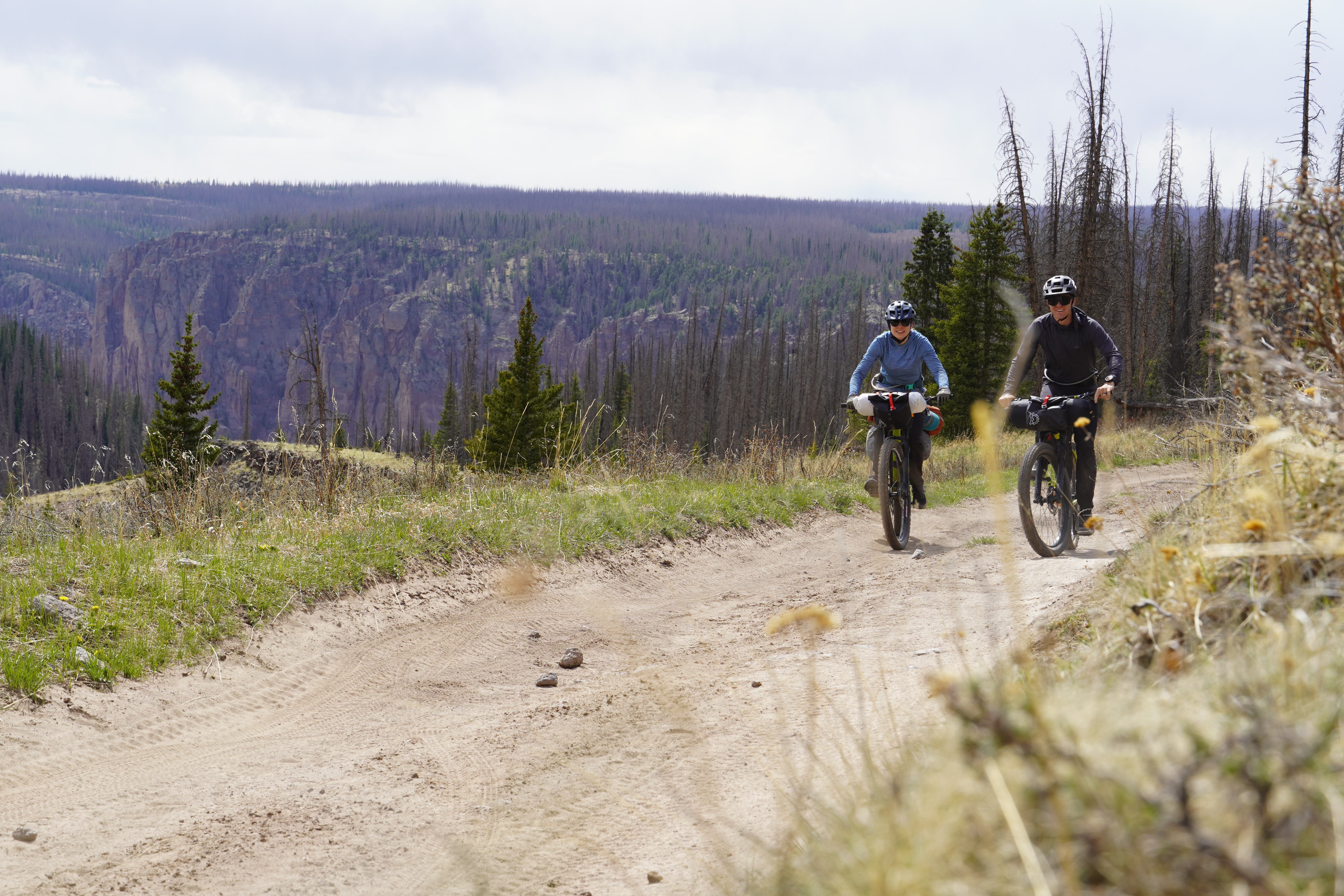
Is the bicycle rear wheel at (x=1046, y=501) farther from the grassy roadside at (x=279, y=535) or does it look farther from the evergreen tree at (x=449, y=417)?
the evergreen tree at (x=449, y=417)

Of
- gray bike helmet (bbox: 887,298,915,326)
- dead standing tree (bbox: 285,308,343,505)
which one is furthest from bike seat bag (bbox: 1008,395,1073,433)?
dead standing tree (bbox: 285,308,343,505)

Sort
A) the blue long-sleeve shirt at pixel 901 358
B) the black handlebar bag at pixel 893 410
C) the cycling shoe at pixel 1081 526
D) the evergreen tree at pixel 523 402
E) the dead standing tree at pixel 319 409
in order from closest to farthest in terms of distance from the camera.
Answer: the cycling shoe at pixel 1081 526 → the dead standing tree at pixel 319 409 → the black handlebar bag at pixel 893 410 → the blue long-sleeve shirt at pixel 901 358 → the evergreen tree at pixel 523 402

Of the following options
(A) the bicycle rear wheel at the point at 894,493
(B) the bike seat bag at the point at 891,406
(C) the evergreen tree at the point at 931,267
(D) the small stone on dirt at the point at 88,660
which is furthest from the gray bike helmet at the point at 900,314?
(C) the evergreen tree at the point at 931,267

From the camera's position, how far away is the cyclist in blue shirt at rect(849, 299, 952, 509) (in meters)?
9.13

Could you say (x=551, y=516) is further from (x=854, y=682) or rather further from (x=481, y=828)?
(x=481, y=828)

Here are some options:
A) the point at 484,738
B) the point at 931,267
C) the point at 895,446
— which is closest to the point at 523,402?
the point at 931,267

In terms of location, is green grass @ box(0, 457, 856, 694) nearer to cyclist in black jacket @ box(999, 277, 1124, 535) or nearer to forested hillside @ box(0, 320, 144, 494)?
cyclist in black jacket @ box(999, 277, 1124, 535)

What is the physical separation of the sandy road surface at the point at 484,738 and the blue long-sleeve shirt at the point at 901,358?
265cm

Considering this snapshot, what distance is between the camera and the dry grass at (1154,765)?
125 centimetres

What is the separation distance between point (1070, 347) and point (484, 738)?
5.82 m

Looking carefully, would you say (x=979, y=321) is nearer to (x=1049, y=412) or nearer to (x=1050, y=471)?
(x=1050, y=471)

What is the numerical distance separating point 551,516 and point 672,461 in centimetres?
440

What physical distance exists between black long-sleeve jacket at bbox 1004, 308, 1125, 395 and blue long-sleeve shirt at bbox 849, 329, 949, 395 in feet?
4.79

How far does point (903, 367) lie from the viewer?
923 cm
